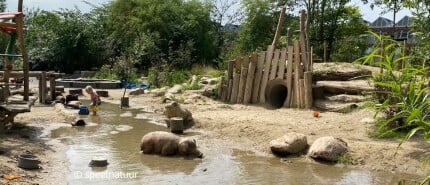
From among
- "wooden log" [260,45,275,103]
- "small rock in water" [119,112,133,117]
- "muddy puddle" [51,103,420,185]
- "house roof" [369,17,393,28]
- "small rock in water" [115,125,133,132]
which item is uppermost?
"house roof" [369,17,393,28]

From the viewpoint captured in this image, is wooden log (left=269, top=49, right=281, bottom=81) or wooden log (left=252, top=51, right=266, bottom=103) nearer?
wooden log (left=269, top=49, right=281, bottom=81)

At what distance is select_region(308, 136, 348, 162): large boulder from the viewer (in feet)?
28.3

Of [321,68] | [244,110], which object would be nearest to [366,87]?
[321,68]

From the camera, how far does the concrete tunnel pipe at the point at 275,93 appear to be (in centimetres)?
1479

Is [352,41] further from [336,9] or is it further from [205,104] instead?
[205,104]

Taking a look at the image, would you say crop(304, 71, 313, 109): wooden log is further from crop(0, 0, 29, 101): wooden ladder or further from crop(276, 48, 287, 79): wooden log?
crop(0, 0, 29, 101): wooden ladder

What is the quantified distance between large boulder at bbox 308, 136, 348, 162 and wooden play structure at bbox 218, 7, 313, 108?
467 centimetres

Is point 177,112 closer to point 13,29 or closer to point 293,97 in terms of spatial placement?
point 293,97

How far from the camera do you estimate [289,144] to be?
29.6 ft

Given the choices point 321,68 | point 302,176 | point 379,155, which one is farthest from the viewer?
point 321,68

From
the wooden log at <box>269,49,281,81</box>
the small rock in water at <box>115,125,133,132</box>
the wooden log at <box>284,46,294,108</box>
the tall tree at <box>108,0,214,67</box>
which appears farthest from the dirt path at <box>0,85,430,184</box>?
the tall tree at <box>108,0,214,67</box>

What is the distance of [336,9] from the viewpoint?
2419cm

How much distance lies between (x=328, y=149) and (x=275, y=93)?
707cm

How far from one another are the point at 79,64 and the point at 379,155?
24079 millimetres
